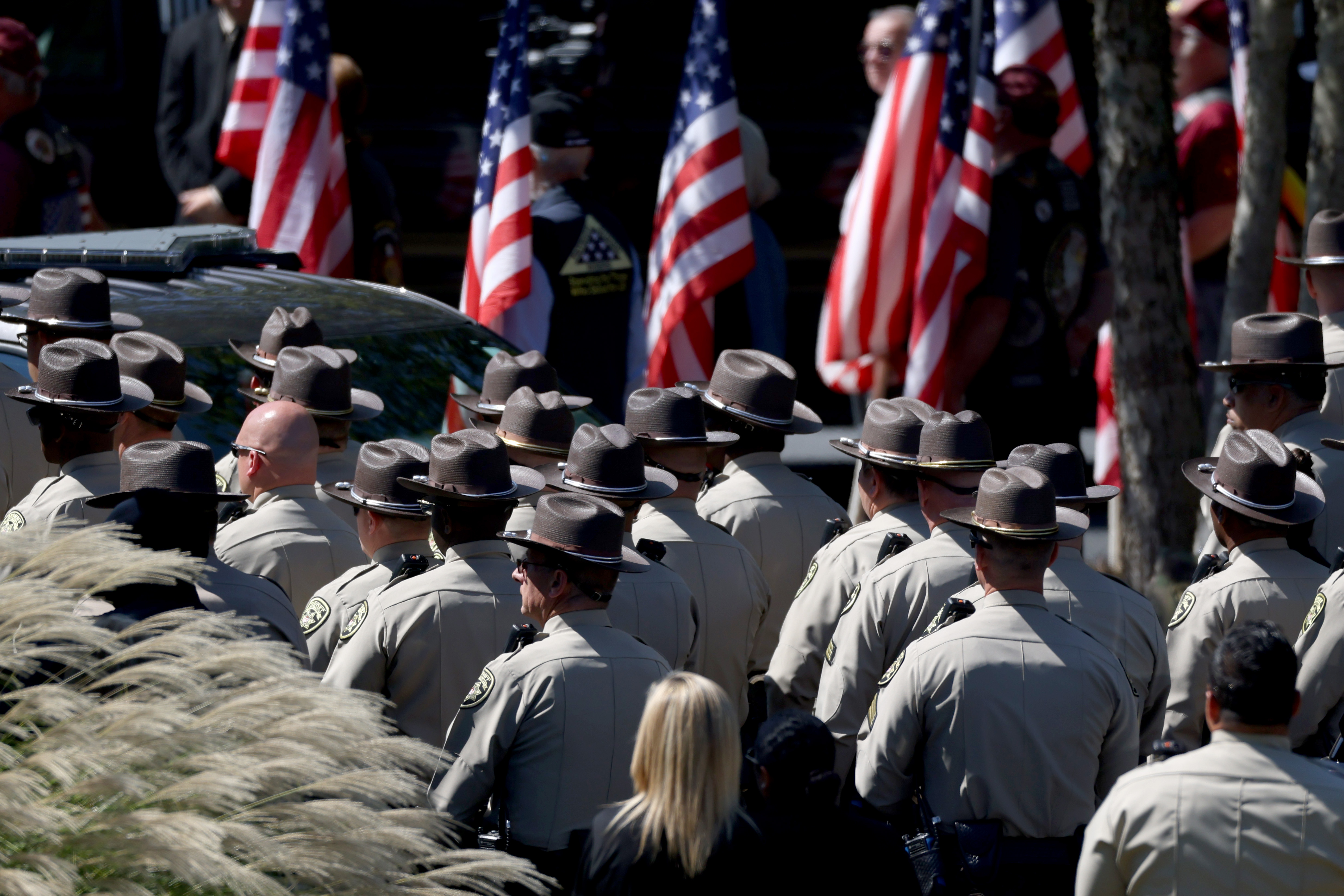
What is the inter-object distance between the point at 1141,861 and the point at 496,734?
146cm

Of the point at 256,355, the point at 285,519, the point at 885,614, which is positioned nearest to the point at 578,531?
the point at 885,614

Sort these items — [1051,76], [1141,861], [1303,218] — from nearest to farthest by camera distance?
[1141,861], [1051,76], [1303,218]

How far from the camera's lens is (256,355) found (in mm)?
6402

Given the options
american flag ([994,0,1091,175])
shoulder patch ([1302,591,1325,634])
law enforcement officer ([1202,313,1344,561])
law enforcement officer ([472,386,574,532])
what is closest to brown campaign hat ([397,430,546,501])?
law enforcement officer ([472,386,574,532])

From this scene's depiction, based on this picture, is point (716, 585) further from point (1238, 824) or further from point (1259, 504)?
point (1238, 824)

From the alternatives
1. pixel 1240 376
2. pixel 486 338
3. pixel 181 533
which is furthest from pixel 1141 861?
pixel 486 338

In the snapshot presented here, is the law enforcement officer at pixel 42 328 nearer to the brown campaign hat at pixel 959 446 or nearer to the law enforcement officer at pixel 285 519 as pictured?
the law enforcement officer at pixel 285 519

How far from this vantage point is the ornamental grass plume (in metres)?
2.61

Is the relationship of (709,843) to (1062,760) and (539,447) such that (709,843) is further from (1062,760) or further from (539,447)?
(539,447)

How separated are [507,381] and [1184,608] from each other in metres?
2.44

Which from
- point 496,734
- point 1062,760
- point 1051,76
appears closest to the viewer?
point 496,734

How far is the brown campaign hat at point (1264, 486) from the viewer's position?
4.98 metres

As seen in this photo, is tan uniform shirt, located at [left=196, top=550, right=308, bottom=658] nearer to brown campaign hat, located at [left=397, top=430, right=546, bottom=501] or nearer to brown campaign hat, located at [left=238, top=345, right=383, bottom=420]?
brown campaign hat, located at [left=397, top=430, right=546, bottom=501]

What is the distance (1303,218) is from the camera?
10.1 m
